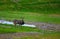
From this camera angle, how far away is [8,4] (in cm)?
4928

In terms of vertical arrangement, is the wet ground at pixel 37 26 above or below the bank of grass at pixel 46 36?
above

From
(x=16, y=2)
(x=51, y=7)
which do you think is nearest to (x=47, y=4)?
(x=51, y=7)

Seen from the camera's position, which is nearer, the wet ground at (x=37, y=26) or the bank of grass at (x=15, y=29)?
the wet ground at (x=37, y=26)

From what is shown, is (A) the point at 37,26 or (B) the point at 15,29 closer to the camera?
(B) the point at 15,29

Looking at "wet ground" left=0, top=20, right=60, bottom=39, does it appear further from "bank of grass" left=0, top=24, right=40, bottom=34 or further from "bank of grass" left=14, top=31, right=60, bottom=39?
"bank of grass" left=0, top=24, right=40, bottom=34

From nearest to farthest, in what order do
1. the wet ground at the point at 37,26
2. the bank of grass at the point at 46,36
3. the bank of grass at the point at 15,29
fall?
the bank of grass at the point at 46,36 < the wet ground at the point at 37,26 < the bank of grass at the point at 15,29

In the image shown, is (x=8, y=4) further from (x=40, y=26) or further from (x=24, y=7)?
(x=40, y=26)

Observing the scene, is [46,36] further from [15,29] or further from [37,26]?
[37,26]

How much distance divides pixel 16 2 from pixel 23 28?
2152 centimetres

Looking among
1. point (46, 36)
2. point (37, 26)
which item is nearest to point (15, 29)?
point (37, 26)

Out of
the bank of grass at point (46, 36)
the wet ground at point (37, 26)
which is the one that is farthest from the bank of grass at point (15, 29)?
the bank of grass at point (46, 36)

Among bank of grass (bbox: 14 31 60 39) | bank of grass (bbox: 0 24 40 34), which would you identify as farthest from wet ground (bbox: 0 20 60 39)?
bank of grass (bbox: 0 24 40 34)

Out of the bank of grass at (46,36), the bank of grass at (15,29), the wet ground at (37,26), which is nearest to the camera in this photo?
the bank of grass at (46,36)

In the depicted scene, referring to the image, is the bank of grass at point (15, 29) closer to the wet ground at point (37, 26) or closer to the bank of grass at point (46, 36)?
the wet ground at point (37, 26)
